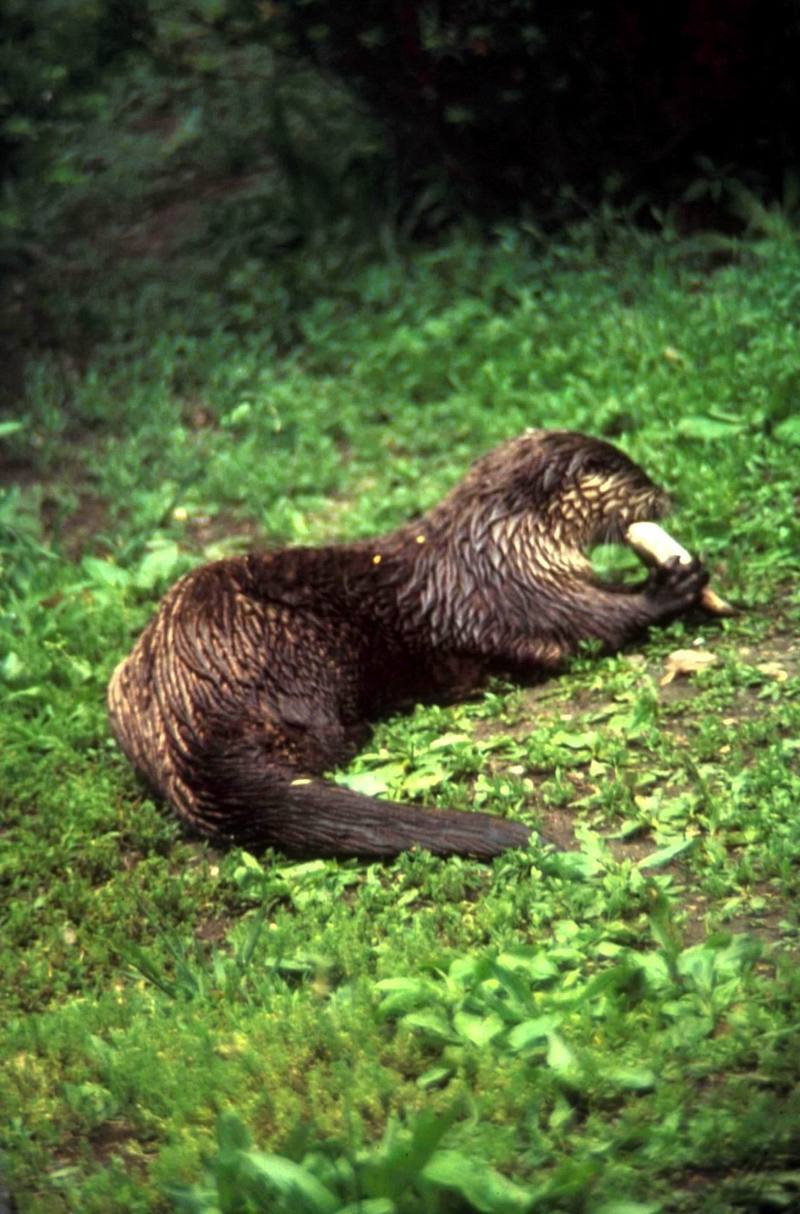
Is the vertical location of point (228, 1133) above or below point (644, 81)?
below

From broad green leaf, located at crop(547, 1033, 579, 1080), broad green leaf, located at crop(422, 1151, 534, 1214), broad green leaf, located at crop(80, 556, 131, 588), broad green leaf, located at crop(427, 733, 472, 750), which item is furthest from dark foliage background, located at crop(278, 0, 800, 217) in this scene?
broad green leaf, located at crop(422, 1151, 534, 1214)

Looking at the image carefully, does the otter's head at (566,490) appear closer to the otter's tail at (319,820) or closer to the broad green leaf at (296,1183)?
the otter's tail at (319,820)

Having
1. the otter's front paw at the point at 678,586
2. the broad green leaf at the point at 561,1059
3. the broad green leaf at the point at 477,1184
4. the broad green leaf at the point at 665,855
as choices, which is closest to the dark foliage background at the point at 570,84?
the otter's front paw at the point at 678,586

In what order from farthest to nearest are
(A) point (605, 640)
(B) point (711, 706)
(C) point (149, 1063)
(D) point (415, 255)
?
(D) point (415, 255) → (A) point (605, 640) → (B) point (711, 706) → (C) point (149, 1063)

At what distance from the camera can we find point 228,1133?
2717mm

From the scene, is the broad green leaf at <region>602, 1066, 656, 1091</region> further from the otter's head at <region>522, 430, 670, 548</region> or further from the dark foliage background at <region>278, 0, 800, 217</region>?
the dark foliage background at <region>278, 0, 800, 217</region>

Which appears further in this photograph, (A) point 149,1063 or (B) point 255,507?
(B) point 255,507

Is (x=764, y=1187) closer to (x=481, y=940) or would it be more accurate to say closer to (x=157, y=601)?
(x=481, y=940)

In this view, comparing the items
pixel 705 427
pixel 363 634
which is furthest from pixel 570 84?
pixel 363 634

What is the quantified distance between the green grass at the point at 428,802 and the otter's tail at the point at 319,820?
0.07m

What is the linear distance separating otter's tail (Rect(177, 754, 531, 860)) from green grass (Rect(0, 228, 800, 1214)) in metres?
0.07

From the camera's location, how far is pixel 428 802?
14.7 feet

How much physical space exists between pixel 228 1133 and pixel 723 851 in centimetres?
149

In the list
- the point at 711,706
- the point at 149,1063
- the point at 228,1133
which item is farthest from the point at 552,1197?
the point at 711,706
